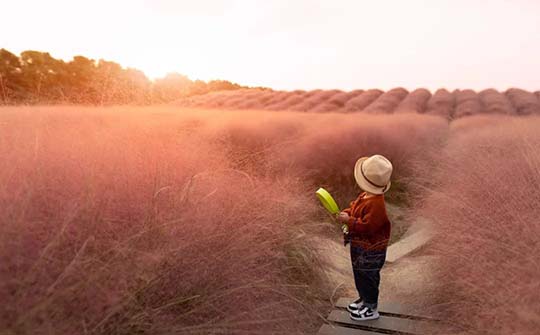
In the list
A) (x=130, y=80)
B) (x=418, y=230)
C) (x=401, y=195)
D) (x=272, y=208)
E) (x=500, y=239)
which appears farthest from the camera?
(x=401, y=195)

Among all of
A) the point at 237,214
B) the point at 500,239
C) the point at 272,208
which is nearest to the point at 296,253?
the point at 272,208

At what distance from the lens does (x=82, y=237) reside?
254cm

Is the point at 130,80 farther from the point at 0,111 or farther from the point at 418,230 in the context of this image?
the point at 418,230

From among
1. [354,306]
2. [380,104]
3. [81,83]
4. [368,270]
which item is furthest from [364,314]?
[81,83]

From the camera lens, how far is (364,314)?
3.85 meters

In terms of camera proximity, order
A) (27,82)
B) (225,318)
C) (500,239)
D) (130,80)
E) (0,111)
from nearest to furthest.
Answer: (225,318)
(500,239)
(0,111)
(130,80)
(27,82)

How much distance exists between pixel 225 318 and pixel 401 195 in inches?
256

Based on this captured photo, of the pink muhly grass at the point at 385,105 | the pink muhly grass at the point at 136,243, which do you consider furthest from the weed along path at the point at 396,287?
the pink muhly grass at the point at 385,105

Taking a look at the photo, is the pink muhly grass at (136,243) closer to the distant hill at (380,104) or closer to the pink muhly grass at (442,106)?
the distant hill at (380,104)

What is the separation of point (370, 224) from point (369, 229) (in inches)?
1.9

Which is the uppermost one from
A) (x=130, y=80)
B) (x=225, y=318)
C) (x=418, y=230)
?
(x=130, y=80)

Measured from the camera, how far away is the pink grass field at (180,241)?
224 centimetres

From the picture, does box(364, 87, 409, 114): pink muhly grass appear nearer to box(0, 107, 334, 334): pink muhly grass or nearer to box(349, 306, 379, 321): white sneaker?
box(349, 306, 379, 321): white sneaker

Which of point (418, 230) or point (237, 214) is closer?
point (237, 214)
